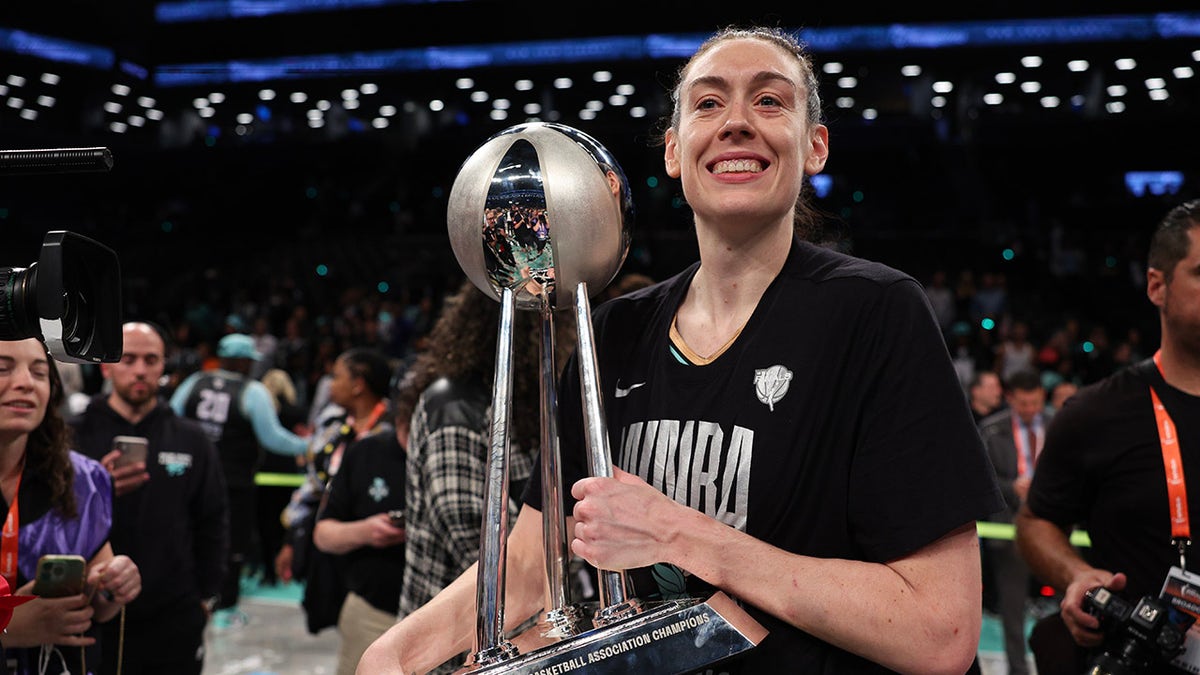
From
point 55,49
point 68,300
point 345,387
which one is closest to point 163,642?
point 345,387

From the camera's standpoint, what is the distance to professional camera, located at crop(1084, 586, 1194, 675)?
7.22 ft

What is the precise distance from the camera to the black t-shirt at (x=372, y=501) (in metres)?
3.55

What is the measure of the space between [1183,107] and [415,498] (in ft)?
44.5

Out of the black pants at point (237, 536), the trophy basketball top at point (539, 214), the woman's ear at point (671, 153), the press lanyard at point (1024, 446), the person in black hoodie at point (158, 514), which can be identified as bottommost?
the black pants at point (237, 536)

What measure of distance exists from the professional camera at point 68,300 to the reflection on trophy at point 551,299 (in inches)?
19.5

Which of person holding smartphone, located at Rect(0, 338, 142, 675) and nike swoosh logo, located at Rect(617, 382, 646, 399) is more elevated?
nike swoosh logo, located at Rect(617, 382, 646, 399)

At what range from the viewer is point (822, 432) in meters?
1.39

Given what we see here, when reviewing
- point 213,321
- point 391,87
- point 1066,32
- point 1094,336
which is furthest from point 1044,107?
point 213,321

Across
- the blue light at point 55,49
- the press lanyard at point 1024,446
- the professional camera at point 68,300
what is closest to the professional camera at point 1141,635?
the professional camera at point 68,300

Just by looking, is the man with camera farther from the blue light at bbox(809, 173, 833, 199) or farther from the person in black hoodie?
the blue light at bbox(809, 173, 833, 199)

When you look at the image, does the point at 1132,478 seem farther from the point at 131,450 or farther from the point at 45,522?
the point at 131,450

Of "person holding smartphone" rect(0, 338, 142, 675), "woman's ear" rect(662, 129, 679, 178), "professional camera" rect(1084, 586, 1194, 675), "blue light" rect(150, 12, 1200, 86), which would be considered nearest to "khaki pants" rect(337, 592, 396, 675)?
"person holding smartphone" rect(0, 338, 142, 675)

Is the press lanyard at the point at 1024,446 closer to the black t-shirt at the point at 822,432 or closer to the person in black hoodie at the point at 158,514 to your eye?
the person in black hoodie at the point at 158,514

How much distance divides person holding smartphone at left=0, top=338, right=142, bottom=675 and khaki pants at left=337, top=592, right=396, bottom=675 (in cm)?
79
